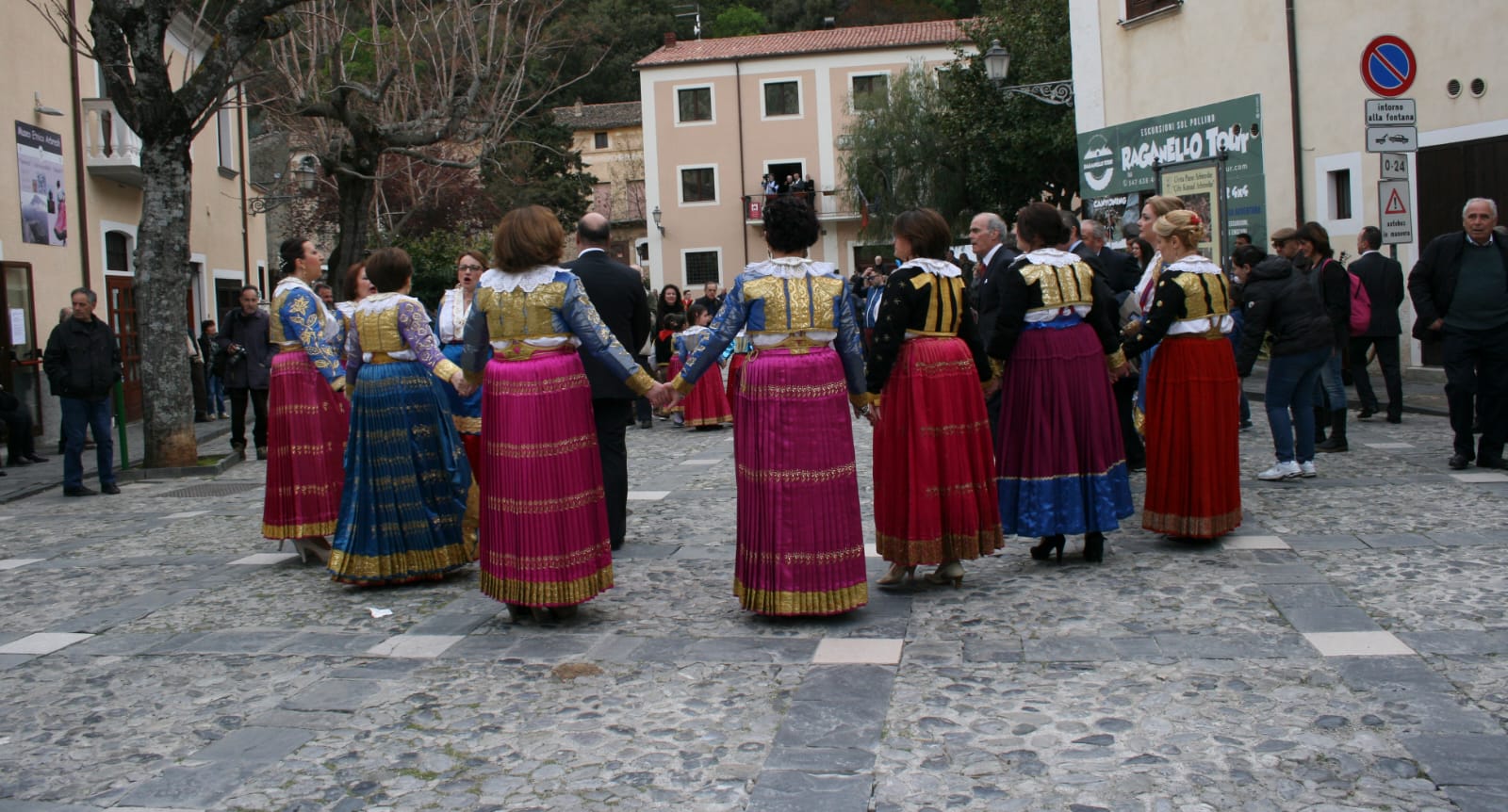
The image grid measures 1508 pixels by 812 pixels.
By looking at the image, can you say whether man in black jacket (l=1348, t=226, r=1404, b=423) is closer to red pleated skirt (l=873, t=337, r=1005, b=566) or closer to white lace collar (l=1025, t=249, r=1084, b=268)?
white lace collar (l=1025, t=249, r=1084, b=268)

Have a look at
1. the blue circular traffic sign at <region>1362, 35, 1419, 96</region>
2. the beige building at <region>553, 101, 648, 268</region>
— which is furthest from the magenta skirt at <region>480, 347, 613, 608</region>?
the beige building at <region>553, 101, 648, 268</region>

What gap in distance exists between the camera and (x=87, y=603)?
23.4 feet

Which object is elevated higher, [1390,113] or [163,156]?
[163,156]

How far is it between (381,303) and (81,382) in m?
6.49

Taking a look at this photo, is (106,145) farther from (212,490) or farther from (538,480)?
(538,480)

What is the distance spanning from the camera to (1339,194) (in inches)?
723

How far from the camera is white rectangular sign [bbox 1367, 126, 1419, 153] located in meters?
12.4

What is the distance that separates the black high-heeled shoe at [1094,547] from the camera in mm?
7102

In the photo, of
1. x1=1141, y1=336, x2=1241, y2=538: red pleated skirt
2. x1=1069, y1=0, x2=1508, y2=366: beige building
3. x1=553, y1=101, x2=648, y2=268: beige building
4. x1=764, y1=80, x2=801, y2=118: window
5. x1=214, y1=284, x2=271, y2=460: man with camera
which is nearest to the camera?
x1=1141, y1=336, x2=1241, y2=538: red pleated skirt

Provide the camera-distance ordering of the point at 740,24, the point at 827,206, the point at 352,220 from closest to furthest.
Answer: the point at 352,220 → the point at 827,206 → the point at 740,24

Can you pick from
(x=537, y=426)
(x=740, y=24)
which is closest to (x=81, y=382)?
(x=537, y=426)

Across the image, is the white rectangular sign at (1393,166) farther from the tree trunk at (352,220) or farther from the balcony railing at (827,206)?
the balcony railing at (827,206)

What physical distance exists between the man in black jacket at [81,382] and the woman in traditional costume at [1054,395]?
891 centimetres

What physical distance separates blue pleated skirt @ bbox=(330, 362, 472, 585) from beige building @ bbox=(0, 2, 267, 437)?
8.07 m
